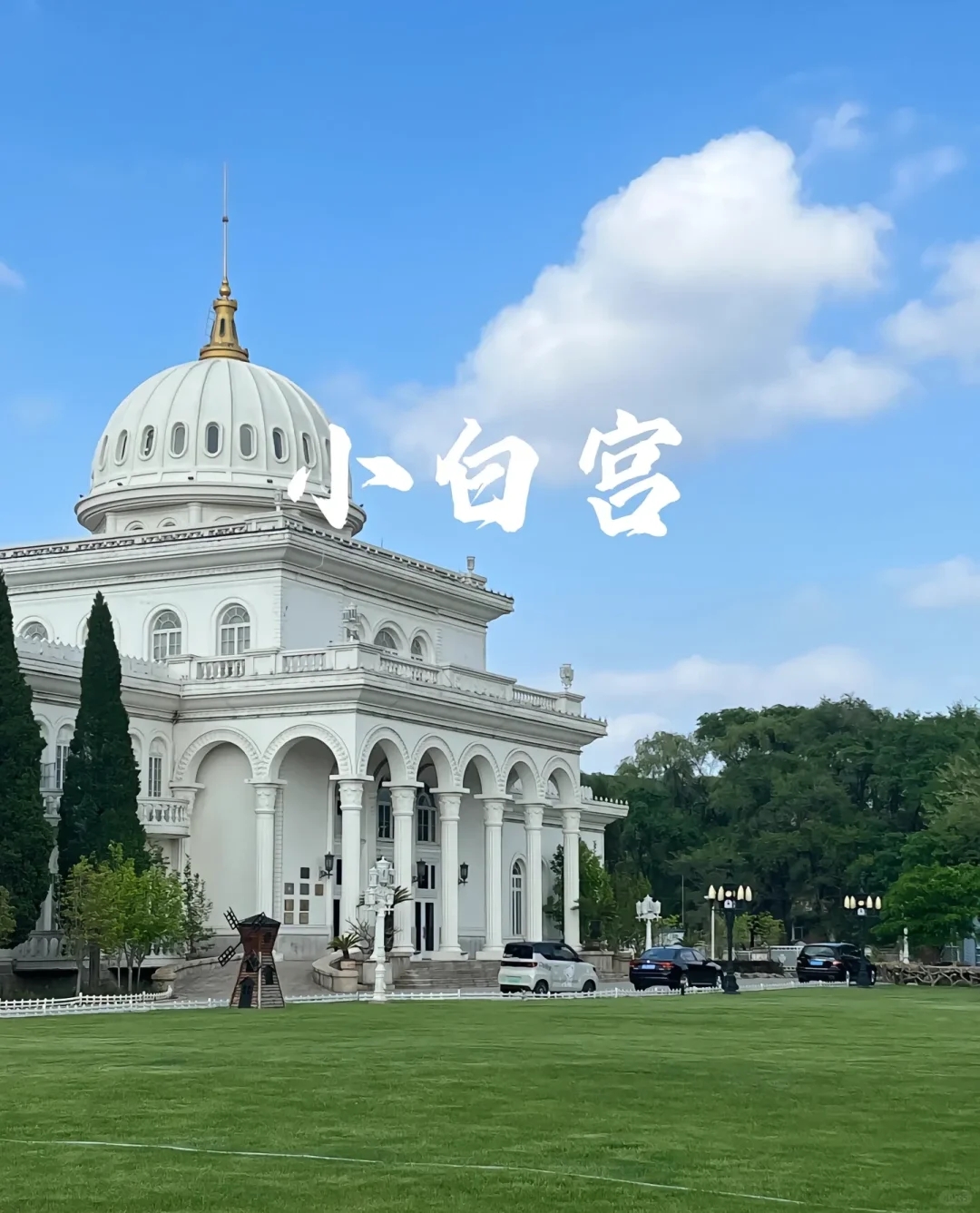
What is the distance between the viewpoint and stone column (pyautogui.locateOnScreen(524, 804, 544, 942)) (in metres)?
58.6

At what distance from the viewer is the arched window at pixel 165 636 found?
56625 mm

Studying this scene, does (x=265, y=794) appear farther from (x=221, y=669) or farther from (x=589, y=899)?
(x=589, y=899)

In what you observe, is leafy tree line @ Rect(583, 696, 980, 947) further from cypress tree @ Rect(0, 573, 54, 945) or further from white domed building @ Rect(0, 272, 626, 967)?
cypress tree @ Rect(0, 573, 54, 945)

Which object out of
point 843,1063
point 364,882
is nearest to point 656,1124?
point 843,1063

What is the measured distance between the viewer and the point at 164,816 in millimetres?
51375

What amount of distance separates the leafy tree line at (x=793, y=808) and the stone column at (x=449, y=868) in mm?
27730

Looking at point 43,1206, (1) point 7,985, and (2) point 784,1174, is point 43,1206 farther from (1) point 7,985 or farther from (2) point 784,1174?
(1) point 7,985

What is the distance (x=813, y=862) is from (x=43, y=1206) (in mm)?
83420

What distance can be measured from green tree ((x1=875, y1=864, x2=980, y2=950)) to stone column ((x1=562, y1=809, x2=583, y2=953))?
9827 millimetres

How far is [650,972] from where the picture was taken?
49.8 meters

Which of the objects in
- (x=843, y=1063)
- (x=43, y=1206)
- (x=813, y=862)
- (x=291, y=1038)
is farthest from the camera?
(x=813, y=862)

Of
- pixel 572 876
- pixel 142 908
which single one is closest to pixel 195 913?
pixel 142 908

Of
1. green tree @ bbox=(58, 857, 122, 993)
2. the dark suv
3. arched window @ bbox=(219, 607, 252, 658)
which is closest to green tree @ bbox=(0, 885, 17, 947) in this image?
green tree @ bbox=(58, 857, 122, 993)

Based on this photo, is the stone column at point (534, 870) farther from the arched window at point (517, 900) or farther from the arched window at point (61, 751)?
the arched window at point (61, 751)
